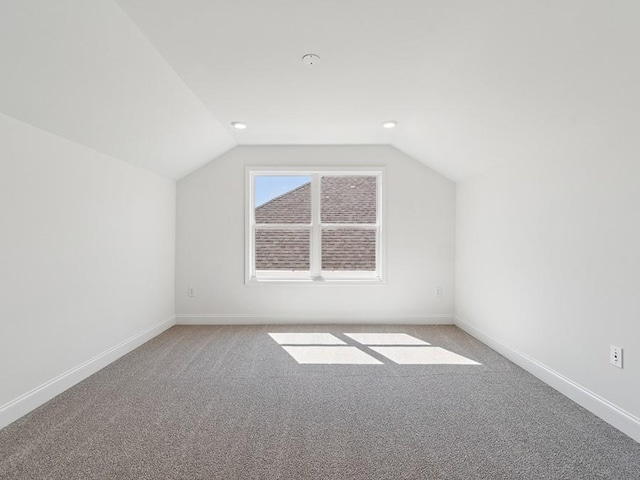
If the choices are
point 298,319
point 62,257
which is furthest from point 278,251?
point 62,257

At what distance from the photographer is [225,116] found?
2982 mm

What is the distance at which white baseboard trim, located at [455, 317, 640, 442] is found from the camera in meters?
1.73

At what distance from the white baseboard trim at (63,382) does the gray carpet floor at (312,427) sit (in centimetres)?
5

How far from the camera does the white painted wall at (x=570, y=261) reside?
5.74 feet

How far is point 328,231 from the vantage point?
4125 mm

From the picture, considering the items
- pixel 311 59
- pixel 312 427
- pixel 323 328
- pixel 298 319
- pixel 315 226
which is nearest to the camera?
pixel 312 427

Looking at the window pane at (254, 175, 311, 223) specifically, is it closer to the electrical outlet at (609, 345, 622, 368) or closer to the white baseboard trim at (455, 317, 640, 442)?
the white baseboard trim at (455, 317, 640, 442)

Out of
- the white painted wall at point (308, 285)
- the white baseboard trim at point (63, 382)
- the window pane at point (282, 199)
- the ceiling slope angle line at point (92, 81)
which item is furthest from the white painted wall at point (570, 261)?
the white baseboard trim at point (63, 382)

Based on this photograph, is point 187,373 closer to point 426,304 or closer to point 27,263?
point 27,263

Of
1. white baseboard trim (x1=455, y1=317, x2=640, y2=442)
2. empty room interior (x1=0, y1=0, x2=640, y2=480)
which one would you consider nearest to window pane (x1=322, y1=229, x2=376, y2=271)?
empty room interior (x1=0, y1=0, x2=640, y2=480)

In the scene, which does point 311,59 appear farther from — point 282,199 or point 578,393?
point 578,393

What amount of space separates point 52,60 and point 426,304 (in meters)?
4.03

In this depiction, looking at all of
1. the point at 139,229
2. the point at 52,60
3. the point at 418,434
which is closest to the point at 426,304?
the point at 418,434

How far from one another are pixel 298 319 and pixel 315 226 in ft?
4.06
